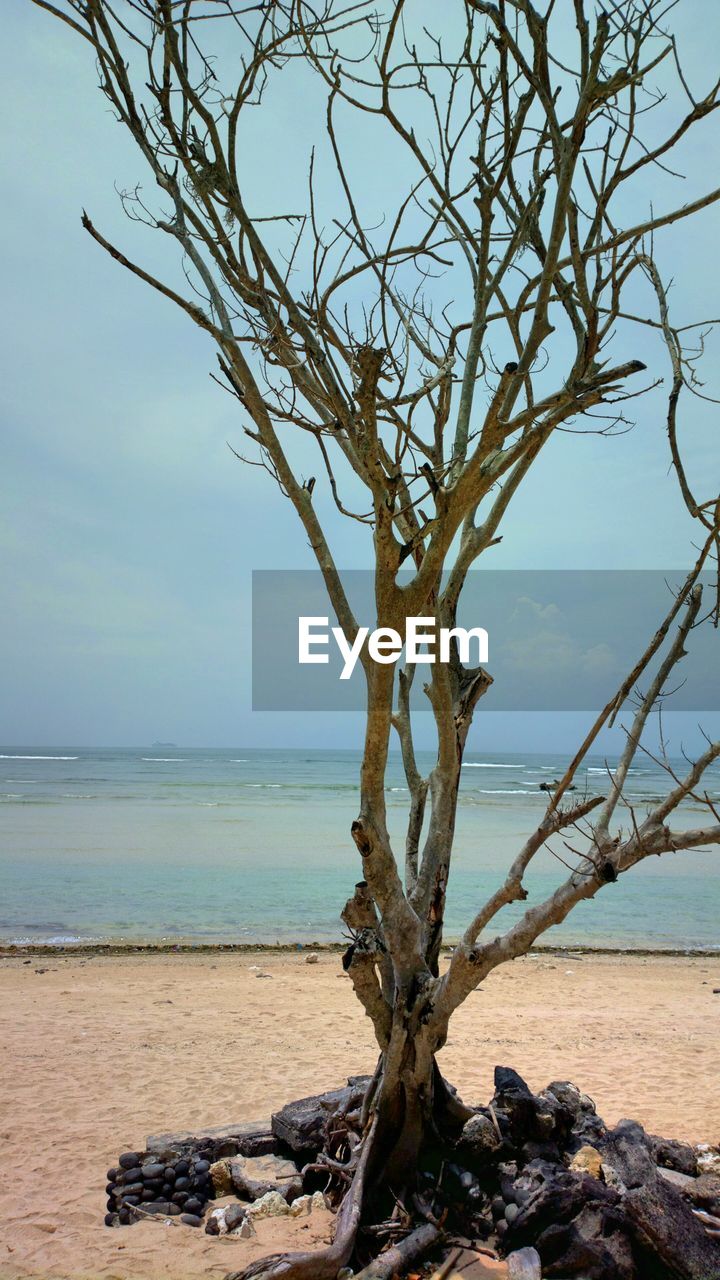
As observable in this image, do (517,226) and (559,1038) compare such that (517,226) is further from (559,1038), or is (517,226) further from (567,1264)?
(559,1038)

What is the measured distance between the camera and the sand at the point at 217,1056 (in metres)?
4.16

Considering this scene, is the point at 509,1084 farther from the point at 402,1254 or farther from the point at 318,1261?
the point at 318,1261

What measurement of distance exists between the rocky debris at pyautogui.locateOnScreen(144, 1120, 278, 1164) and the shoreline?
265 inches

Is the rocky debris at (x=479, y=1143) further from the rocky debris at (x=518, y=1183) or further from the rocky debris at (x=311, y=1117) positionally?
the rocky debris at (x=311, y=1117)

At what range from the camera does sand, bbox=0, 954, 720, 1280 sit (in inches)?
164

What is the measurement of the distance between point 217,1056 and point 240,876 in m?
11.0

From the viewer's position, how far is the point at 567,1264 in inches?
139

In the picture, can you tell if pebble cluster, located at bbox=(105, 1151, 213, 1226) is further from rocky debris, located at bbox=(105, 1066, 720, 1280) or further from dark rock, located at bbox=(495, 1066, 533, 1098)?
dark rock, located at bbox=(495, 1066, 533, 1098)

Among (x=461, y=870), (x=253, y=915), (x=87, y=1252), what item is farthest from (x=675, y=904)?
(x=87, y=1252)

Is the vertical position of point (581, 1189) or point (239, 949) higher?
point (581, 1189)

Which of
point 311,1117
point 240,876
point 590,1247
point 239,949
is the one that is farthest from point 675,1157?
point 240,876

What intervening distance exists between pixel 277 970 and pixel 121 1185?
6.17 meters

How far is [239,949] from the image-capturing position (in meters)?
12.0

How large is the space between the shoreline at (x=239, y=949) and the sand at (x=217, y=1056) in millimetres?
390
